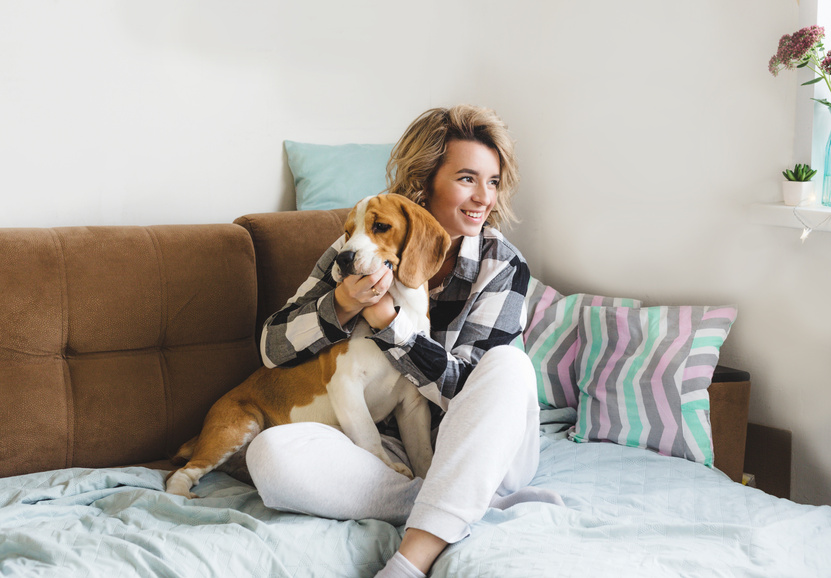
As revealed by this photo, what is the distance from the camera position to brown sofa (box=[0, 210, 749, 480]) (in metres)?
1.79

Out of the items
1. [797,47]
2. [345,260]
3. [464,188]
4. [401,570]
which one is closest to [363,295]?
[345,260]

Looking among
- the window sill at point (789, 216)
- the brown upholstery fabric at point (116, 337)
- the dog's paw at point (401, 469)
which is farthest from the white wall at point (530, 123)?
the dog's paw at point (401, 469)

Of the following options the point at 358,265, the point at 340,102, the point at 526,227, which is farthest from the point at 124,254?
the point at 526,227

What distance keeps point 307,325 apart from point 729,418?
1.21 metres

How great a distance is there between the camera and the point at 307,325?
1.67 metres

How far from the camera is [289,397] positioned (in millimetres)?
1770

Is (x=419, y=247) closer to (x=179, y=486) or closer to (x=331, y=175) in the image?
(x=179, y=486)

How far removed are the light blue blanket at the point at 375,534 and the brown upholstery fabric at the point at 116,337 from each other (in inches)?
6.3

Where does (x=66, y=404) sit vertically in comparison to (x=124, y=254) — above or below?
below

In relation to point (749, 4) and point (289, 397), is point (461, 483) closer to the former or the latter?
point (289, 397)

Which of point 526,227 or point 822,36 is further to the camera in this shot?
point 526,227

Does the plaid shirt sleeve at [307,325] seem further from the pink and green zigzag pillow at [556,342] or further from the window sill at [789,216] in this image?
the window sill at [789,216]

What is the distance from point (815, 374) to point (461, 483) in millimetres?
1197

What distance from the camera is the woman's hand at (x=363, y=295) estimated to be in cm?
153
